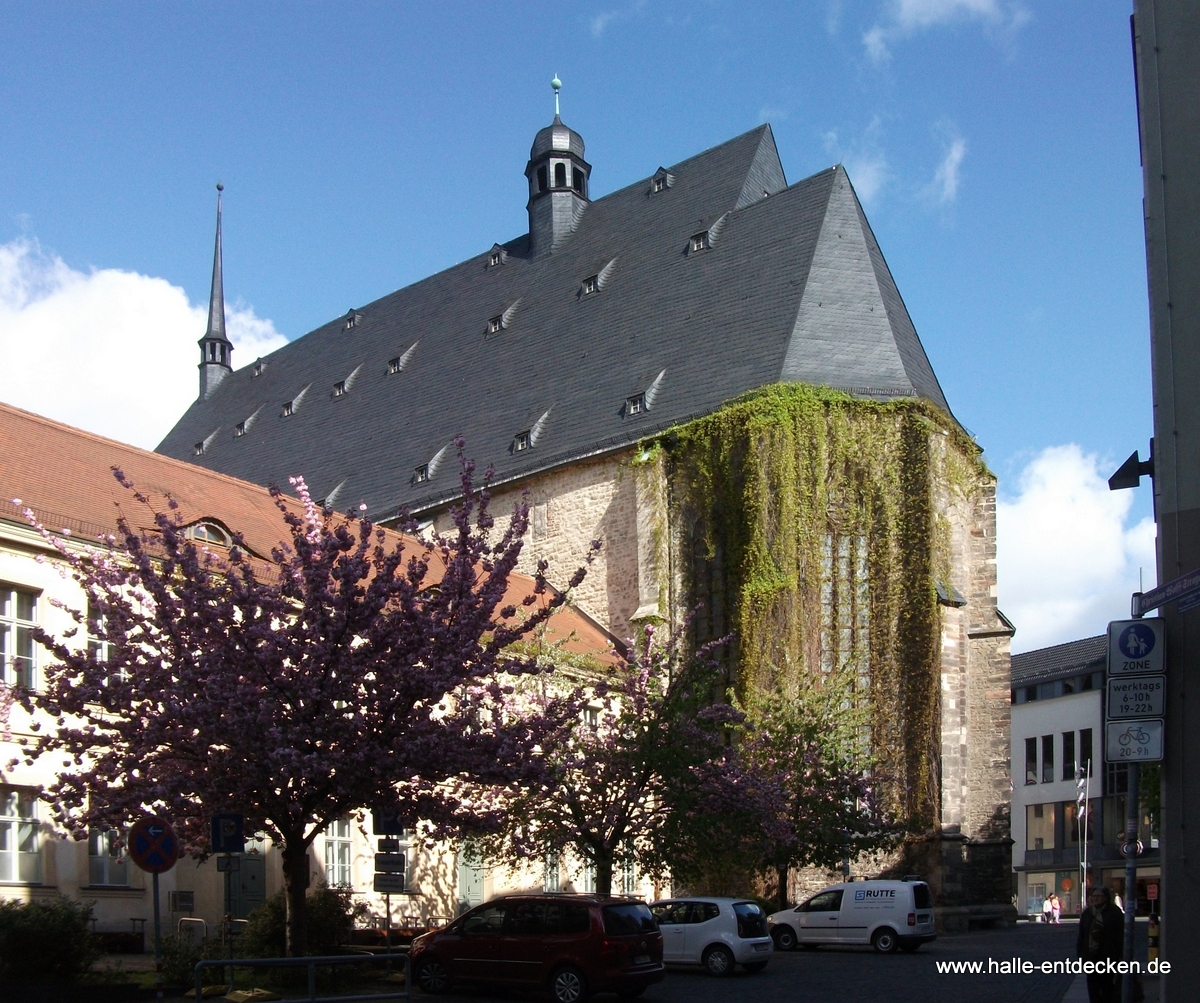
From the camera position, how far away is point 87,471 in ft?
67.4

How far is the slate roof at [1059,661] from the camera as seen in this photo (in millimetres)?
60606

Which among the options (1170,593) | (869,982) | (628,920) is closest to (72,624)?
(628,920)

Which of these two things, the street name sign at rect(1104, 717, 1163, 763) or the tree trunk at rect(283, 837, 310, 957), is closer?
the street name sign at rect(1104, 717, 1163, 763)

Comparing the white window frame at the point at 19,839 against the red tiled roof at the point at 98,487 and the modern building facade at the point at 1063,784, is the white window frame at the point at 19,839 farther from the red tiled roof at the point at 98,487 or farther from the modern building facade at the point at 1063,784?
the modern building facade at the point at 1063,784

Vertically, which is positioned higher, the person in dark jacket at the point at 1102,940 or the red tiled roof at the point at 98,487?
the red tiled roof at the point at 98,487

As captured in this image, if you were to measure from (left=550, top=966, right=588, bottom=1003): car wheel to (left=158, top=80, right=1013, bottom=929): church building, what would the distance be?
13.7 meters

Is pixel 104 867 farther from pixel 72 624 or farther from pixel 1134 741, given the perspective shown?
pixel 1134 741

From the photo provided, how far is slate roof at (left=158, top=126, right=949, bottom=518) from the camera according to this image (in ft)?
100

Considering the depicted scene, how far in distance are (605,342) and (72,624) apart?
18352 millimetres

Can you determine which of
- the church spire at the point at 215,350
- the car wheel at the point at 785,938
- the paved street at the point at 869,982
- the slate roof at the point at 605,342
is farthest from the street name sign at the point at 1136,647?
the church spire at the point at 215,350

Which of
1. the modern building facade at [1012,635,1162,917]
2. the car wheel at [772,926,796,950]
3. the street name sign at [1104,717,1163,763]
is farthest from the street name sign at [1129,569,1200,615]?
the modern building facade at [1012,635,1162,917]

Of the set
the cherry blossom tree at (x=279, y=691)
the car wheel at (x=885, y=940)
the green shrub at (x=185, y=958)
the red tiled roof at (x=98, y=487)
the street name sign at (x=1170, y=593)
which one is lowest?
the car wheel at (x=885, y=940)

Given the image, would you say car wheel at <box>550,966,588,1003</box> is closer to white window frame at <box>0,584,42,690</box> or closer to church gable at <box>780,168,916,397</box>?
white window frame at <box>0,584,42,690</box>

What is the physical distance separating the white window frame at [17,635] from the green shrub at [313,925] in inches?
148
